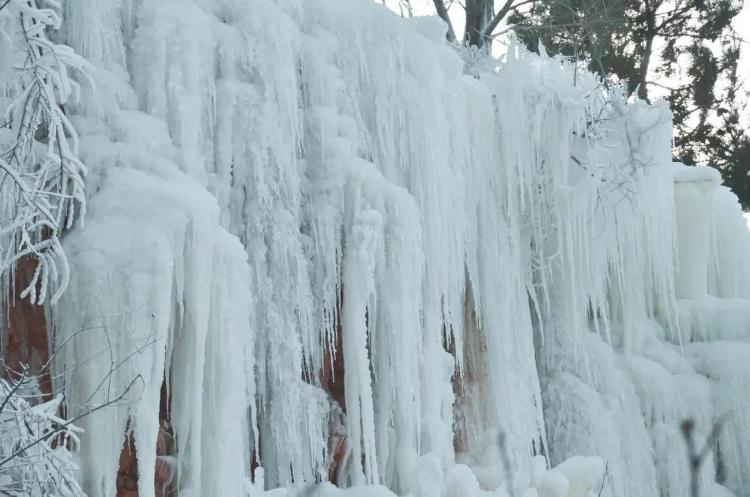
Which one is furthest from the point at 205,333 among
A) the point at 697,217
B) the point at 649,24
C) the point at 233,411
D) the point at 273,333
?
the point at 649,24

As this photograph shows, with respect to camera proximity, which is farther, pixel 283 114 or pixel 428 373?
pixel 428 373

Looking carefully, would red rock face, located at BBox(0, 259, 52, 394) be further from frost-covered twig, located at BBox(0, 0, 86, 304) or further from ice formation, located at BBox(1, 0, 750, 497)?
ice formation, located at BBox(1, 0, 750, 497)

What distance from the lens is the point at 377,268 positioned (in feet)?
14.4

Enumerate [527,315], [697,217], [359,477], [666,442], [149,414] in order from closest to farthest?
[149,414] → [359,477] → [527,315] → [666,442] → [697,217]

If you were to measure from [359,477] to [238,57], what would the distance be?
2.00 metres

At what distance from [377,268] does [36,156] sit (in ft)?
5.44

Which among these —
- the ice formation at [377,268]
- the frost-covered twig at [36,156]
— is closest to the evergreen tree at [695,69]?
the ice formation at [377,268]

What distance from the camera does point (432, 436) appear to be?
188 inches

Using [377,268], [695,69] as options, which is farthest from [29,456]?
[695,69]

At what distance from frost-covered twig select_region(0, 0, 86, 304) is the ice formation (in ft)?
0.57

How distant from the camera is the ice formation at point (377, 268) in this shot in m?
3.35

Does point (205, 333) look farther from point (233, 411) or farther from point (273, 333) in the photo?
point (273, 333)

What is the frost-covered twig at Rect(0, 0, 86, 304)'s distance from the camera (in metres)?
2.82

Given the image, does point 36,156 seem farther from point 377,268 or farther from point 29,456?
point 377,268
